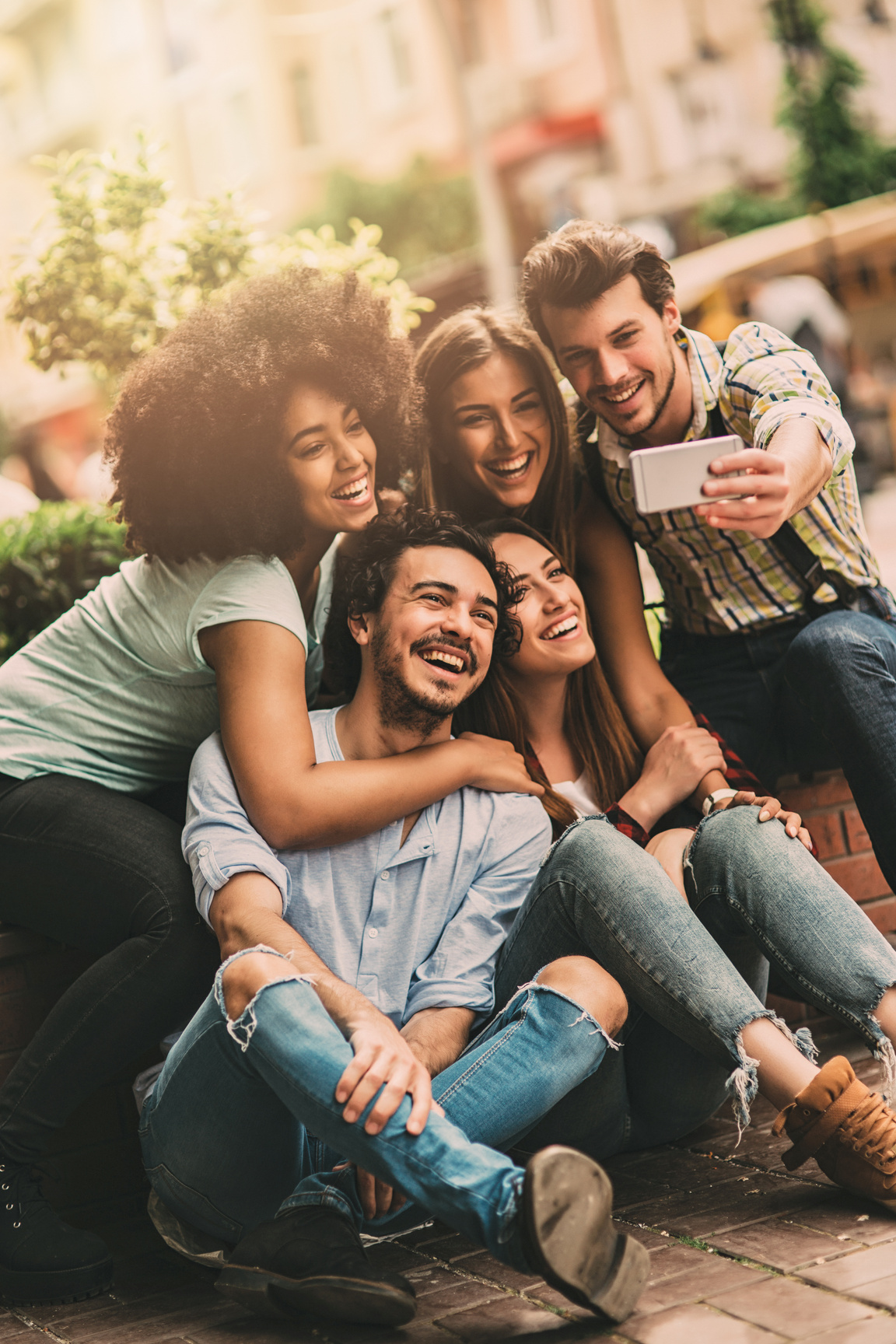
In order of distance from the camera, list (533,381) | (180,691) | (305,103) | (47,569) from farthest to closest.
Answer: (305,103) < (47,569) < (533,381) < (180,691)

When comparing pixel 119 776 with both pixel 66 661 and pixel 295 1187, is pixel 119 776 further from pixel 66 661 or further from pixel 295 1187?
pixel 295 1187

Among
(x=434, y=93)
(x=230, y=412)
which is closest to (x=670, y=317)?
(x=230, y=412)

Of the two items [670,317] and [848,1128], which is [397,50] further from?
[848,1128]

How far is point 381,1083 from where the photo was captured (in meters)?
2.14

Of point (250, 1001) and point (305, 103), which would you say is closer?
point (250, 1001)

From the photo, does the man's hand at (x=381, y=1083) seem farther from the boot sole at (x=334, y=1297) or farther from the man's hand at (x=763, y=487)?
the man's hand at (x=763, y=487)

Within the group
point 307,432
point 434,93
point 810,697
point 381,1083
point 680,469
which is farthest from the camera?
point 434,93

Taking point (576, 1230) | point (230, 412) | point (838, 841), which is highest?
point (230, 412)

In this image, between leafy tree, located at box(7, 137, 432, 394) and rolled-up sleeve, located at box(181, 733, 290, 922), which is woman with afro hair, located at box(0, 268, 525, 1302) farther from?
leafy tree, located at box(7, 137, 432, 394)

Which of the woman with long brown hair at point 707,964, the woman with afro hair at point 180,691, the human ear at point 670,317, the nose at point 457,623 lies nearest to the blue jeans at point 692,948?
the woman with long brown hair at point 707,964

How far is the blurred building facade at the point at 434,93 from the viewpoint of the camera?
19906 millimetres

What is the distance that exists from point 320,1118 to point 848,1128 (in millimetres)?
951

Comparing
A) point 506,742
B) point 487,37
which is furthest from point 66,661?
point 487,37

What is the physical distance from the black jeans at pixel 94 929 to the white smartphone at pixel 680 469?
1234 mm
